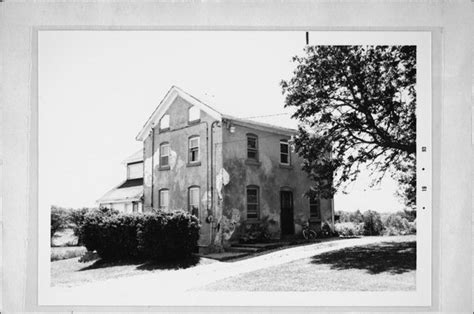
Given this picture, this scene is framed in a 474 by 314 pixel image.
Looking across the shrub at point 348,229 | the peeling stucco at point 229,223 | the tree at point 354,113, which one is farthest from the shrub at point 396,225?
the peeling stucco at point 229,223

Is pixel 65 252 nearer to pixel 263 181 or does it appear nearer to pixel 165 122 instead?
pixel 165 122

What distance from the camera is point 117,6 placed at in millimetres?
5320

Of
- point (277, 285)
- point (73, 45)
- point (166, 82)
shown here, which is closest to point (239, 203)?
point (277, 285)

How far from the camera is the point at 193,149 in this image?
627 centimetres

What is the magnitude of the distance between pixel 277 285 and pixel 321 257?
0.73 meters

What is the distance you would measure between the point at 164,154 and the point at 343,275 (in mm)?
2836

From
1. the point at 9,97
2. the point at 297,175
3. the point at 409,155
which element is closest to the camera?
the point at 9,97

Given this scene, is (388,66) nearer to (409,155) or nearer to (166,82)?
(409,155)

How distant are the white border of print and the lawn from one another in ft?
0.24

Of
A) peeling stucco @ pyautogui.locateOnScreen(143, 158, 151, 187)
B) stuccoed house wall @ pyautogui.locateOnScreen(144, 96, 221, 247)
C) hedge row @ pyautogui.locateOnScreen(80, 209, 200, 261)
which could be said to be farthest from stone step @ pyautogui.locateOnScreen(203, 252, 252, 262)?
peeling stucco @ pyautogui.locateOnScreen(143, 158, 151, 187)

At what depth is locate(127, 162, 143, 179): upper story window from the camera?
592 centimetres

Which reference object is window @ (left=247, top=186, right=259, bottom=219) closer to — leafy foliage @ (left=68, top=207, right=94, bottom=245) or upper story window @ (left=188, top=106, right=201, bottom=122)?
upper story window @ (left=188, top=106, right=201, bottom=122)

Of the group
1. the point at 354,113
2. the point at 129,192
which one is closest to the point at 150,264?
the point at 129,192

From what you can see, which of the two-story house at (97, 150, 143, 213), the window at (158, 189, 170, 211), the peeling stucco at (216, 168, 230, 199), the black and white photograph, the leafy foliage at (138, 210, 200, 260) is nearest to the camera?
the black and white photograph
